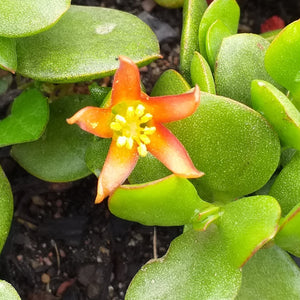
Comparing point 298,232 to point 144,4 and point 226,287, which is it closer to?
point 226,287

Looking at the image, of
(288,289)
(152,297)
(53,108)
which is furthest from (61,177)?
(288,289)

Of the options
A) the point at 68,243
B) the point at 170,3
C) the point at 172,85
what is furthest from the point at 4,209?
the point at 170,3

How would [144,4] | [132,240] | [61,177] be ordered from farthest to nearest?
[144,4] < [132,240] < [61,177]

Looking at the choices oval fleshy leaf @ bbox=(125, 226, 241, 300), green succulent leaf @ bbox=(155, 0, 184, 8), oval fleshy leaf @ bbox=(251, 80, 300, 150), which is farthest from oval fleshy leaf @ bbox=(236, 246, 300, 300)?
green succulent leaf @ bbox=(155, 0, 184, 8)

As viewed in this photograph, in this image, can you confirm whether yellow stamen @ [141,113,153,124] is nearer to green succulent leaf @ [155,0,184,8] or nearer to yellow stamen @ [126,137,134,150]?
yellow stamen @ [126,137,134,150]

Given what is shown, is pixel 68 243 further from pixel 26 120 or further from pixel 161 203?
pixel 161 203
